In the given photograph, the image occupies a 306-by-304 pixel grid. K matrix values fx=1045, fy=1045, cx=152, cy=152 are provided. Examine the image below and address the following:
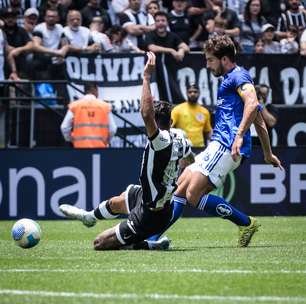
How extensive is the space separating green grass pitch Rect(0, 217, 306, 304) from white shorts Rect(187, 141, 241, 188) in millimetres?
791

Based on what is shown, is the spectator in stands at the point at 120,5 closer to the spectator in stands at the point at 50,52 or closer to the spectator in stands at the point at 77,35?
the spectator in stands at the point at 77,35

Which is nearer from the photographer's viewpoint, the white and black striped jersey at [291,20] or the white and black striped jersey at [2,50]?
the white and black striped jersey at [2,50]

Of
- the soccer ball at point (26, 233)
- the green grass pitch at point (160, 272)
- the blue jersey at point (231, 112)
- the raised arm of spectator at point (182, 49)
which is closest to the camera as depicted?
the green grass pitch at point (160, 272)

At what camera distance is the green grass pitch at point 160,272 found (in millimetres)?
7590

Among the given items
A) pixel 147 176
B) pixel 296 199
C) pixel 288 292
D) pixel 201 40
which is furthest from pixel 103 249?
pixel 201 40

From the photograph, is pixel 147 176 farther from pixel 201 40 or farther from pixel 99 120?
pixel 201 40

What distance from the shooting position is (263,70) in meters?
19.6

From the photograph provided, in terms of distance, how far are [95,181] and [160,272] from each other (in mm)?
8414

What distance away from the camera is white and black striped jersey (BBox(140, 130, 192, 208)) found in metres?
10.5

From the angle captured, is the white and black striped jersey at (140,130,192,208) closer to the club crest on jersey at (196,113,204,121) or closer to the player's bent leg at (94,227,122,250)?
the player's bent leg at (94,227,122,250)

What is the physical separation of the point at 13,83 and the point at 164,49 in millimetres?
3061

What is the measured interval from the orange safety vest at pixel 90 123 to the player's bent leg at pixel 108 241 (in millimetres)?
7409

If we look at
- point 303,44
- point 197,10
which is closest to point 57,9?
point 197,10

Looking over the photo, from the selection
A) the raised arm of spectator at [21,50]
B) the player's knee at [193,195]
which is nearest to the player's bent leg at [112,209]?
the player's knee at [193,195]
